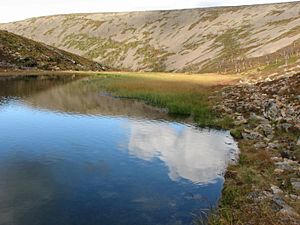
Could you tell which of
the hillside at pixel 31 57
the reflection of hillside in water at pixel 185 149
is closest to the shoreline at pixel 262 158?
the reflection of hillside in water at pixel 185 149

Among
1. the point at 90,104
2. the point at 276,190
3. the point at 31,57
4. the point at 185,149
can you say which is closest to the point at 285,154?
the point at 276,190

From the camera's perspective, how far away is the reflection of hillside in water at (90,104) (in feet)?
169

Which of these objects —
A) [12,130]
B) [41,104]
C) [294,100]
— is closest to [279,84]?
[294,100]

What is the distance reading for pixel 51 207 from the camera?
2011 centimetres

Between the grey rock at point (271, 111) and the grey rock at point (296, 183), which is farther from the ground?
the grey rock at point (271, 111)

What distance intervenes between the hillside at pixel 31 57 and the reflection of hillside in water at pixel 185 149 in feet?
332

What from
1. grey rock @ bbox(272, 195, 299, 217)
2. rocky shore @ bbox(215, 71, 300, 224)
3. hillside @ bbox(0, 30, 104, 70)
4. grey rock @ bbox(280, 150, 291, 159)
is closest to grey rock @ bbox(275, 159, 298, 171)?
rocky shore @ bbox(215, 71, 300, 224)

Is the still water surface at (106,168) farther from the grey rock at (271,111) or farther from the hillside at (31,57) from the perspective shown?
the hillside at (31,57)

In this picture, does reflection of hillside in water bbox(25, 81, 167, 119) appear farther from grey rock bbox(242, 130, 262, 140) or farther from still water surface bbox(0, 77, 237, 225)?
grey rock bbox(242, 130, 262, 140)

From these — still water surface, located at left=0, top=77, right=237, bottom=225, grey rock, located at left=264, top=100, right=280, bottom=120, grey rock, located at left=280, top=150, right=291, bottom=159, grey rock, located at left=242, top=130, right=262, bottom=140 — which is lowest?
still water surface, located at left=0, top=77, right=237, bottom=225

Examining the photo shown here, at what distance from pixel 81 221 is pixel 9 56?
130m

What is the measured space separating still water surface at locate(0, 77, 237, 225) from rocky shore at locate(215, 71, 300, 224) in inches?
53.4

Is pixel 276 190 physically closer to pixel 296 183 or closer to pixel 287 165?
pixel 296 183

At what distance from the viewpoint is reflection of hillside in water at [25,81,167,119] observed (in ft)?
169
